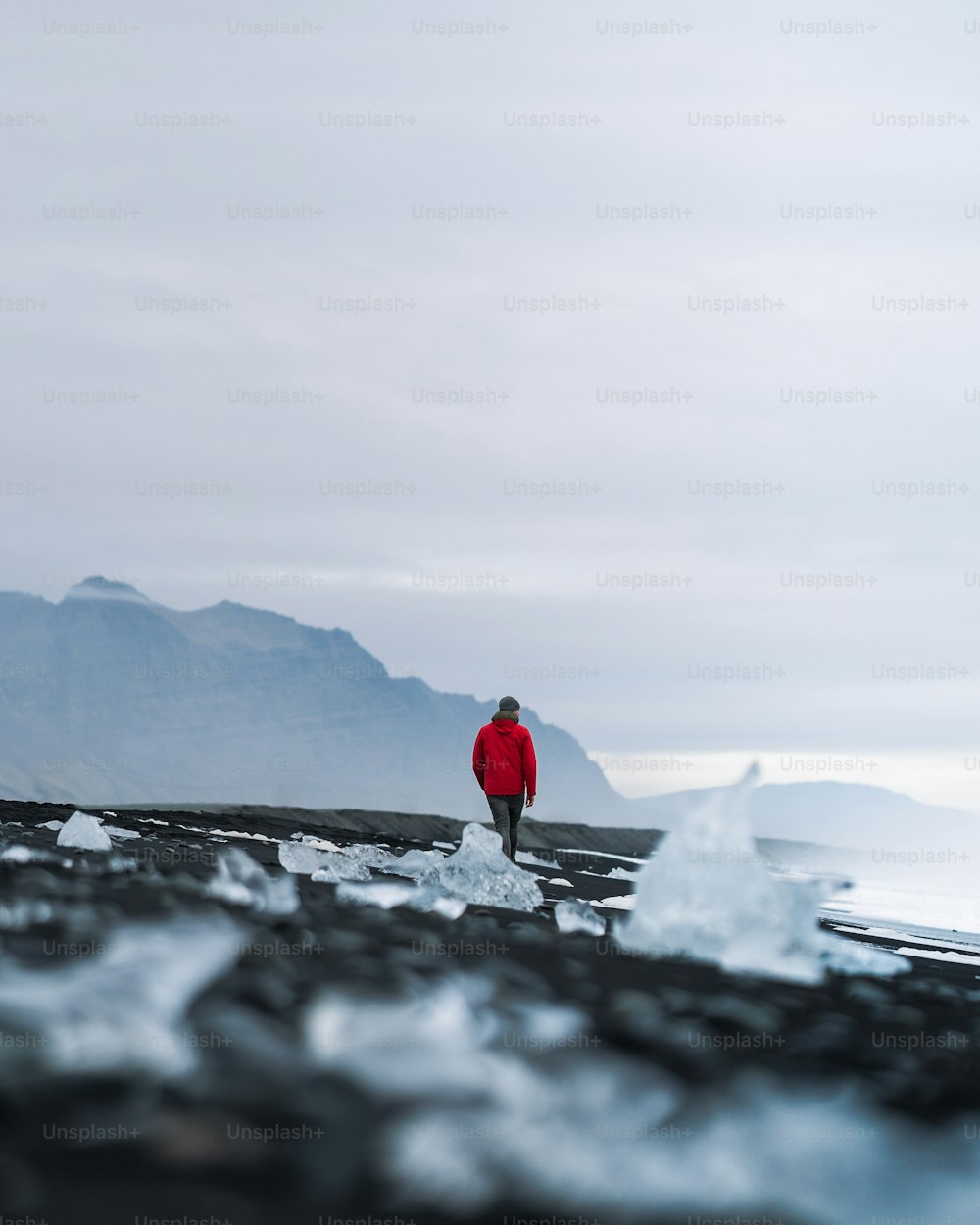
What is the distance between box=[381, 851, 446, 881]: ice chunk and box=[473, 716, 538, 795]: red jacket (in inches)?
120

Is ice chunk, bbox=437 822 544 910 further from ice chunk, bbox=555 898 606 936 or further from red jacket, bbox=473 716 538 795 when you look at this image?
red jacket, bbox=473 716 538 795

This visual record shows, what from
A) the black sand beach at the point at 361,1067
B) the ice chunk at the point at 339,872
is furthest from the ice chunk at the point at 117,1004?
the ice chunk at the point at 339,872

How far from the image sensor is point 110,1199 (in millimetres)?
2412

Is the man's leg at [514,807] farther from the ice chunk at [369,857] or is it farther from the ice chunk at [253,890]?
the ice chunk at [253,890]

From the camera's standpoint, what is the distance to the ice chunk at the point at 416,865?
31.2ft

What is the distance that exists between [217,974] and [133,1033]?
769mm

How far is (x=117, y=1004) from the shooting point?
130 inches

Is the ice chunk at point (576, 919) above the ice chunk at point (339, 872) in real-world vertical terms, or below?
above

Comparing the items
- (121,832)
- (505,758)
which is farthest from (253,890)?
(121,832)

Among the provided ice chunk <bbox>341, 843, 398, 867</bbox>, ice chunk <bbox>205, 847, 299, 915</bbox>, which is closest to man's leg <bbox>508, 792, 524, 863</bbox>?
ice chunk <bbox>341, 843, 398, 867</bbox>

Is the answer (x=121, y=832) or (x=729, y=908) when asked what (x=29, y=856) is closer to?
(x=729, y=908)

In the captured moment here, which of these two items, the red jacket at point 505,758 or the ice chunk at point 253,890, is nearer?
the ice chunk at point 253,890

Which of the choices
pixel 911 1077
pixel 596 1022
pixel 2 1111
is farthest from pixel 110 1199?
pixel 911 1077

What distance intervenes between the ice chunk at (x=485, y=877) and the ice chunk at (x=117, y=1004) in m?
3.98
